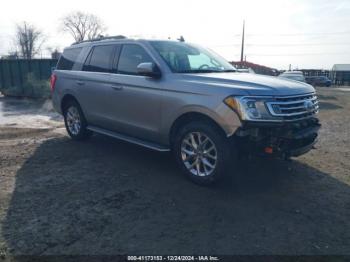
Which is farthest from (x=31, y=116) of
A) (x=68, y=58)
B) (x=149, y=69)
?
(x=149, y=69)

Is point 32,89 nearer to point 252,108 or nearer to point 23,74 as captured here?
point 23,74

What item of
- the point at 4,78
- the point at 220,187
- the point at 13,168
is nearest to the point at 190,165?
the point at 220,187

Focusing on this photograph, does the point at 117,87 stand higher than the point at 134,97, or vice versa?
the point at 117,87

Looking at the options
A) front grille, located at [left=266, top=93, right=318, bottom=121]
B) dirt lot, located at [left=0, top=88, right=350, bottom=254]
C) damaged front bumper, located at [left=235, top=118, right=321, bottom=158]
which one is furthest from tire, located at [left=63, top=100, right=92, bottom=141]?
front grille, located at [left=266, top=93, right=318, bottom=121]

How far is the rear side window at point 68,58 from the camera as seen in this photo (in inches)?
261

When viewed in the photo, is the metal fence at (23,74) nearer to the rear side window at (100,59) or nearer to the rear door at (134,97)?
the rear side window at (100,59)

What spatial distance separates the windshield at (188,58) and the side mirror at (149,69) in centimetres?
22

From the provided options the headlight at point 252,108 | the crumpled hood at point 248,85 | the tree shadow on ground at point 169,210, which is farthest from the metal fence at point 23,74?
the headlight at point 252,108

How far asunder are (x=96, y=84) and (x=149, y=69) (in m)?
1.66

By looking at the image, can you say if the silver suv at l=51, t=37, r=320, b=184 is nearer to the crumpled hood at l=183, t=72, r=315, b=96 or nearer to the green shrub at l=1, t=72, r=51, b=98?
the crumpled hood at l=183, t=72, r=315, b=96

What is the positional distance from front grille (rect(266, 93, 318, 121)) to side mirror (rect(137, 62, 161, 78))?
5.37ft

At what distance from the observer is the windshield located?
489 cm

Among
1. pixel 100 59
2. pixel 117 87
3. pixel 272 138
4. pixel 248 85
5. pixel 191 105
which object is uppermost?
pixel 100 59

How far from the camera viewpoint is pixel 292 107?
4.09 meters
